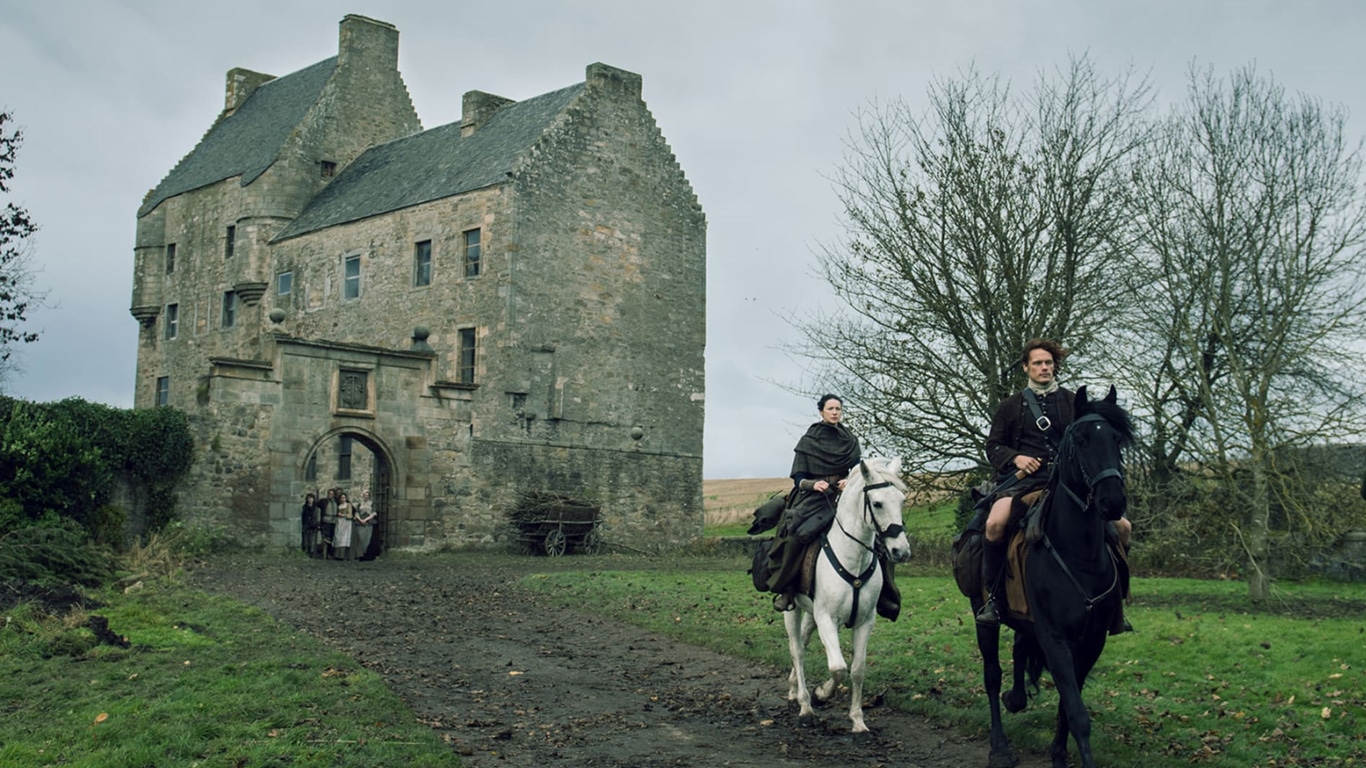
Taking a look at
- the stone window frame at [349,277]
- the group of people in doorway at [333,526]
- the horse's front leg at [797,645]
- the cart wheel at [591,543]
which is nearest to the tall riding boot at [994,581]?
the horse's front leg at [797,645]

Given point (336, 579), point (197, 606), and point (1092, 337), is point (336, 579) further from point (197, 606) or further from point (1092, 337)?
point (1092, 337)

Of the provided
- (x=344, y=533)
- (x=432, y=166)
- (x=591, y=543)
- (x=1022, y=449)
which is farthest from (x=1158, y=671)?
(x=432, y=166)

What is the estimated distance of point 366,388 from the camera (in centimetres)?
3256

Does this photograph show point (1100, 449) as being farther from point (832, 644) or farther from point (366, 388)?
point (366, 388)

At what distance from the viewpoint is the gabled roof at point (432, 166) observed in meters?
39.3

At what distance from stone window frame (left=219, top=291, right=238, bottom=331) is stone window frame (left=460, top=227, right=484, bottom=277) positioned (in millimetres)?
12719

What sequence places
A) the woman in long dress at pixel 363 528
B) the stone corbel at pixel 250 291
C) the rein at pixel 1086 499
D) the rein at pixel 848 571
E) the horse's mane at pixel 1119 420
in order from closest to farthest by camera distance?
the rein at pixel 1086 499 → the horse's mane at pixel 1119 420 → the rein at pixel 848 571 → the woman in long dress at pixel 363 528 → the stone corbel at pixel 250 291

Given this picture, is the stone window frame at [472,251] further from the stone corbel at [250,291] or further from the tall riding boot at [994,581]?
the tall riding boot at [994,581]

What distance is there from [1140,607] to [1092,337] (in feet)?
23.1

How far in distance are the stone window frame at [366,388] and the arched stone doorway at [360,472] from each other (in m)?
0.40

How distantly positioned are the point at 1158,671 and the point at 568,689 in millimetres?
5789

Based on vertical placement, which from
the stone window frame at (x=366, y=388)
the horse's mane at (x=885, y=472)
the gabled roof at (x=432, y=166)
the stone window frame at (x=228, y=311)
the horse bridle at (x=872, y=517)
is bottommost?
the horse bridle at (x=872, y=517)

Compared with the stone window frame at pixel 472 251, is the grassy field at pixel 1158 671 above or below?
below

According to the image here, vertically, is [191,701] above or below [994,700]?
below
